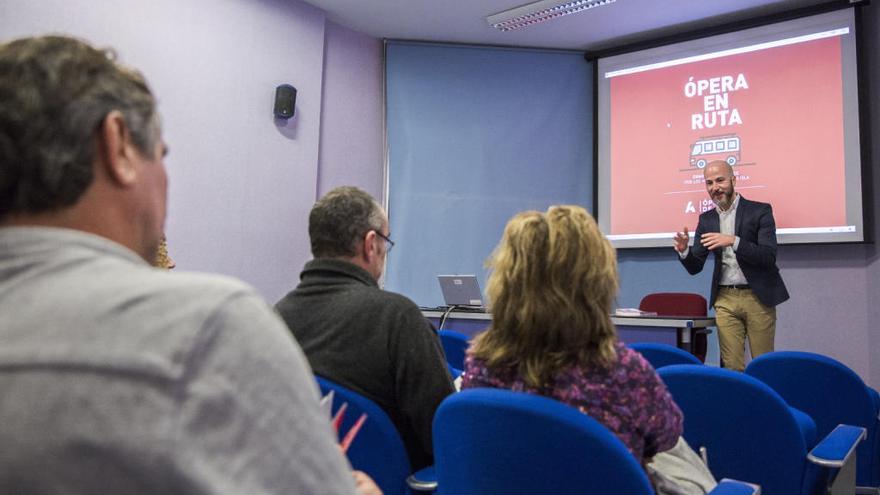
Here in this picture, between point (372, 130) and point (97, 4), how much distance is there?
2.56m

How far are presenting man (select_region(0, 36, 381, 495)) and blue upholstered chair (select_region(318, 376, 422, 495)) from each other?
2.83ft

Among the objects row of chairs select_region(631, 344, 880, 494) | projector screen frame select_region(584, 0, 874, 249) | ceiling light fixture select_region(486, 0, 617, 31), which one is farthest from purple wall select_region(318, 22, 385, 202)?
row of chairs select_region(631, 344, 880, 494)

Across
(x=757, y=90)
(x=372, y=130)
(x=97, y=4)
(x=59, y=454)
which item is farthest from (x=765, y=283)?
(x=97, y=4)

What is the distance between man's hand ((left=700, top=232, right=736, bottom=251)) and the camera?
3.71 metres

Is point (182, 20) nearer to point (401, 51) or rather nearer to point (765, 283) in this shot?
point (401, 51)

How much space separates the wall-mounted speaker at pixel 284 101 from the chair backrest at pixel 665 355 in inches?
141

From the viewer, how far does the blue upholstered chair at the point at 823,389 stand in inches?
83.3

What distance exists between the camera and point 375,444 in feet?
4.63

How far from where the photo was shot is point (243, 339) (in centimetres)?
44

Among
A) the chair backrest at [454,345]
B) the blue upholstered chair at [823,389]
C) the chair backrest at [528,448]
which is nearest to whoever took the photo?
the chair backrest at [528,448]

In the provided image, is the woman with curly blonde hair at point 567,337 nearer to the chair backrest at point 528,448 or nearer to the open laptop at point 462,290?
the chair backrest at point 528,448

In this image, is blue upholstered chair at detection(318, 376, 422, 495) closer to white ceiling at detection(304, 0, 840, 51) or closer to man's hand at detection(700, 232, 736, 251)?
man's hand at detection(700, 232, 736, 251)

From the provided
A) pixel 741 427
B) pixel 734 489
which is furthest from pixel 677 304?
pixel 734 489

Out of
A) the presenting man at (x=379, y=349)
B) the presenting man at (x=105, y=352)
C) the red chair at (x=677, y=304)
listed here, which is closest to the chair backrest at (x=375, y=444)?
the presenting man at (x=379, y=349)
